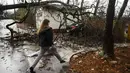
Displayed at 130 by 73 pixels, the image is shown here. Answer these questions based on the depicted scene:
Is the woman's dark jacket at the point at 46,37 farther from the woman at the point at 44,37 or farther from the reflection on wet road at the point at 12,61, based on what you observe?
the reflection on wet road at the point at 12,61

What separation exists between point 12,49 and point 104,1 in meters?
7.90

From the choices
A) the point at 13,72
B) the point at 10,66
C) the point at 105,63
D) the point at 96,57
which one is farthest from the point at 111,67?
the point at 10,66

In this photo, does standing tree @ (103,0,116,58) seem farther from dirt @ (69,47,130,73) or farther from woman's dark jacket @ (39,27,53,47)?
woman's dark jacket @ (39,27,53,47)

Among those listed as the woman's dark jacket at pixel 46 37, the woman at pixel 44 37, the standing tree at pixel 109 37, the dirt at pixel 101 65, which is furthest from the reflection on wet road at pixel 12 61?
the standing tree at pixel 109 37

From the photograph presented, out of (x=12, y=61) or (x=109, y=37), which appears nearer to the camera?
(x=109, y=37)

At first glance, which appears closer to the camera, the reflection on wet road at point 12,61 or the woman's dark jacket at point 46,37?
the woman's dark jacket at point 46,37

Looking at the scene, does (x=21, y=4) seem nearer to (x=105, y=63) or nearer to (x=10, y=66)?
(x=10, y=66)

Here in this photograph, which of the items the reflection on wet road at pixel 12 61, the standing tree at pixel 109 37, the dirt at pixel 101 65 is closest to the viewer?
the dirt at pixel 101 65

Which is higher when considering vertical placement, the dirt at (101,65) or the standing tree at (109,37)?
the standing tree at (109,37)

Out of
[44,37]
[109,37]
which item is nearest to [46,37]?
[44,37]

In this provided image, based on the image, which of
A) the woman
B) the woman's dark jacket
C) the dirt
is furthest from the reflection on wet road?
the dirt

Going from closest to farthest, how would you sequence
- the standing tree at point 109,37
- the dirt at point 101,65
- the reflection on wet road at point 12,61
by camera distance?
the dirt at point 101,65, the standing tree at point 109,37, the reflection on wet road at point 12,61

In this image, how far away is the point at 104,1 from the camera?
642 inches

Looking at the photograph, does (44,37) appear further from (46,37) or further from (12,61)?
(12,61)
